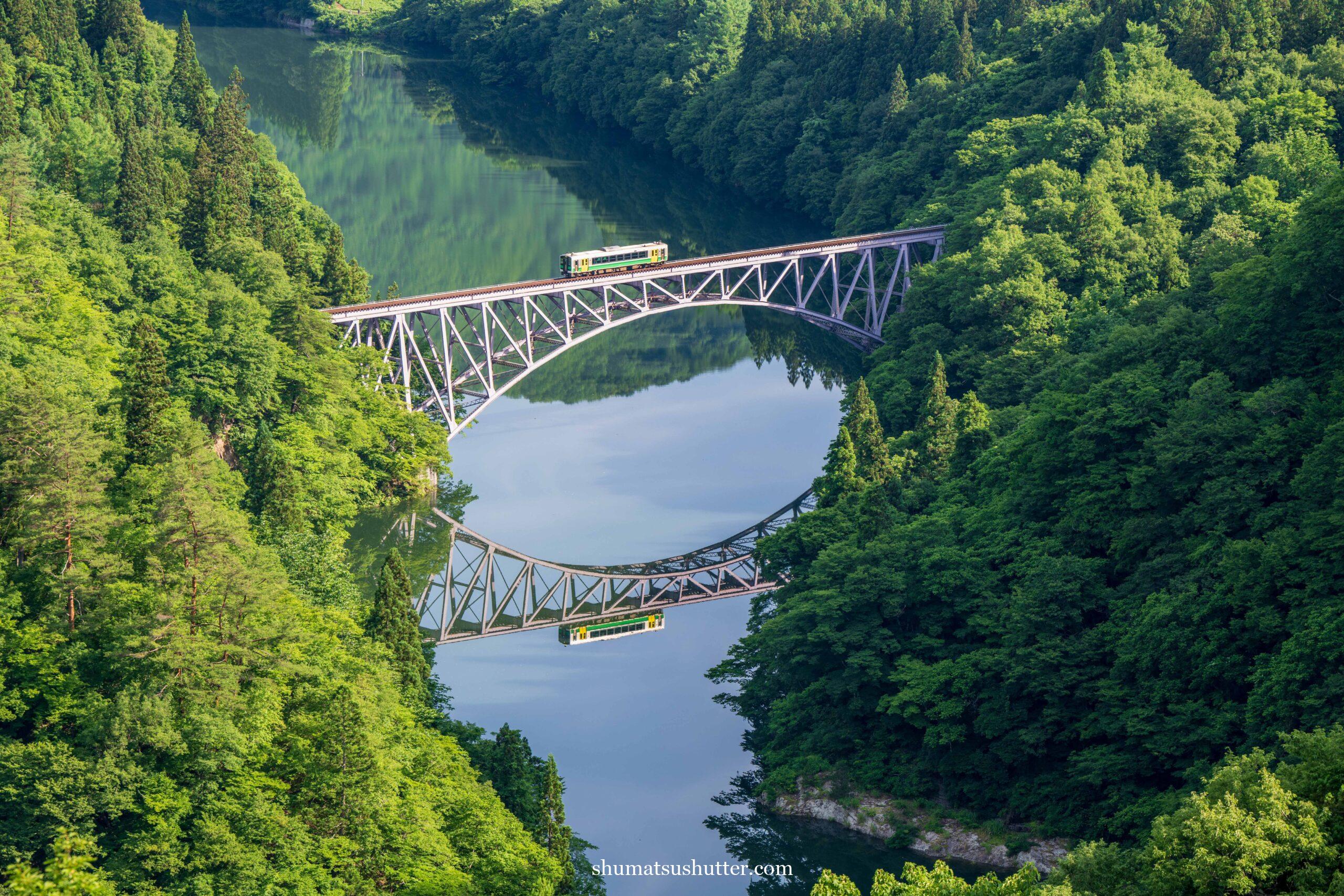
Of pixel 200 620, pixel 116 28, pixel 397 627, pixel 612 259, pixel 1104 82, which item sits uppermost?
pixel 116 28

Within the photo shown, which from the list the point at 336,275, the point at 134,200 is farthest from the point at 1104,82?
the point at 134,200

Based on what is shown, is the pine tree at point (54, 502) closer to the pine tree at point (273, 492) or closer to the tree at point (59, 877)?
the pine tree at point (273, 492)

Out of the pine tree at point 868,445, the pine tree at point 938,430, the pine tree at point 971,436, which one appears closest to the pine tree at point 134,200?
the pine tree at point 868,445

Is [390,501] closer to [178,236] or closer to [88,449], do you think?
[178,236]

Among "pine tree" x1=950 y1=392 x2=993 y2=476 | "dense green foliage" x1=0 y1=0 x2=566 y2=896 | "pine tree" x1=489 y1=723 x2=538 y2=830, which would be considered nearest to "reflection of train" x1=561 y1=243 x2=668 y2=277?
"dense green foliage" x1=0 y1=0 x2=566 y2=896

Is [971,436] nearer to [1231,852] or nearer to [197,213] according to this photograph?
[1231,852]

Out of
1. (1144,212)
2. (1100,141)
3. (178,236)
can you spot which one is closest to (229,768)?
(178,236)
